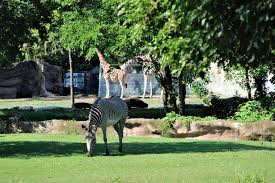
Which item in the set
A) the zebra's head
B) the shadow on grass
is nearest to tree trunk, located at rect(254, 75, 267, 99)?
the shadow on grass

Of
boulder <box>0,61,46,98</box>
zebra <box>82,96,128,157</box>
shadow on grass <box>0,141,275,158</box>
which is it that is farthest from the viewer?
boulder <box>0,61,46,98</box>

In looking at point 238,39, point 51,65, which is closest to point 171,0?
point 238,39

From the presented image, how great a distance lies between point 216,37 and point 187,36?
1.42 ft

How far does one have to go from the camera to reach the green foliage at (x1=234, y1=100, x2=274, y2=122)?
23656 millimetres

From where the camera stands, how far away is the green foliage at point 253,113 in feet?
77.6

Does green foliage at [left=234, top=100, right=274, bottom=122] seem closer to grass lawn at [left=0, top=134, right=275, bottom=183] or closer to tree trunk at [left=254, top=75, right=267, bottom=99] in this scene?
grass lawn at [left=0, top=134, right=275, bottom=183]

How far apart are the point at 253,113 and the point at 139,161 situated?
906cm

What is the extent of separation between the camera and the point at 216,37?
632cm

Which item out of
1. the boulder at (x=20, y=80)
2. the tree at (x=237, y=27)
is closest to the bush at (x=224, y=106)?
the boulder at (x=20, y=80)

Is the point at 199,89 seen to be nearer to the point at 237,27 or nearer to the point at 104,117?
the point at 104,117

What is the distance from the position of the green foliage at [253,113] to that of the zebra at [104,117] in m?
5.60

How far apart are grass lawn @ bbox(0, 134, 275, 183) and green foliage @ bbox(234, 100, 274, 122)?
2.01 m

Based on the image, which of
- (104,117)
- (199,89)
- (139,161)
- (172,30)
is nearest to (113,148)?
(104,117)

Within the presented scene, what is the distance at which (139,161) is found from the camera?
16234 mm
